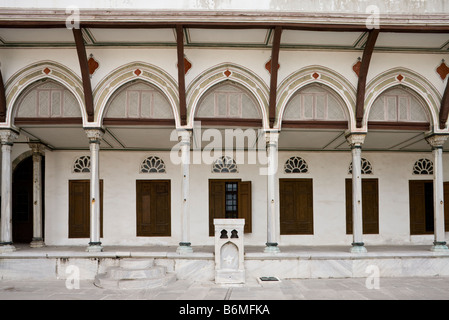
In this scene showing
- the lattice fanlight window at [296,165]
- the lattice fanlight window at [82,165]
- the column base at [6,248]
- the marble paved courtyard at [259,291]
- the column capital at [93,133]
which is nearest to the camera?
the marble paved courtyard at [259,291]

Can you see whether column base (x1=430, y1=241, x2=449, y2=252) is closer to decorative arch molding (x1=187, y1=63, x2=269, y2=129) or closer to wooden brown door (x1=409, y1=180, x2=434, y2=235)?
wooden brown door (x1=409, y1=180, x2=434, y2=235)

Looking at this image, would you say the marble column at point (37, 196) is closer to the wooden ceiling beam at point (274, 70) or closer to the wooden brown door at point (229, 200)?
the wooden brown door at point (229, 200)

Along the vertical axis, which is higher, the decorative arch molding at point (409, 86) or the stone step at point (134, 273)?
the decorative arch molding at point (409, 86)

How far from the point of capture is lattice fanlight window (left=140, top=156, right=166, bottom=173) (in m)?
12.1

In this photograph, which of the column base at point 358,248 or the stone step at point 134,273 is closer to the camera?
the stone step at point 134,273

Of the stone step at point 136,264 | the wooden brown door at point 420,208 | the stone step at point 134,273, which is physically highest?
the wooden brown door at point 420,208

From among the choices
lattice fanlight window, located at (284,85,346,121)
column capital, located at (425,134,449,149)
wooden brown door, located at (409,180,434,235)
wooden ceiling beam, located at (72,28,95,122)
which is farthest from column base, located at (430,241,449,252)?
wooden ceiling beam, located at (72,28,95,122)

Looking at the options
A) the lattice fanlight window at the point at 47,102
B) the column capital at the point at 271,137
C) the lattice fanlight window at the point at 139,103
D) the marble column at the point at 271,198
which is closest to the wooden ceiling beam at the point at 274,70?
the column capital at the point at 271,137

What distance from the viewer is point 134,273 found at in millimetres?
8258

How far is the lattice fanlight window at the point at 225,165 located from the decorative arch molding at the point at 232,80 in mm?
2905

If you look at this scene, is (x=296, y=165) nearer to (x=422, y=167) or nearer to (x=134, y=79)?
(x=422, y=167)

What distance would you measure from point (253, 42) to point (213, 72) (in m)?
1.14

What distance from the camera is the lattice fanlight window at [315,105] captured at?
9617 millimetres

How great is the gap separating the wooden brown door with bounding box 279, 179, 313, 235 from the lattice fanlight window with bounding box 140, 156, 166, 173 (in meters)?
3.58
